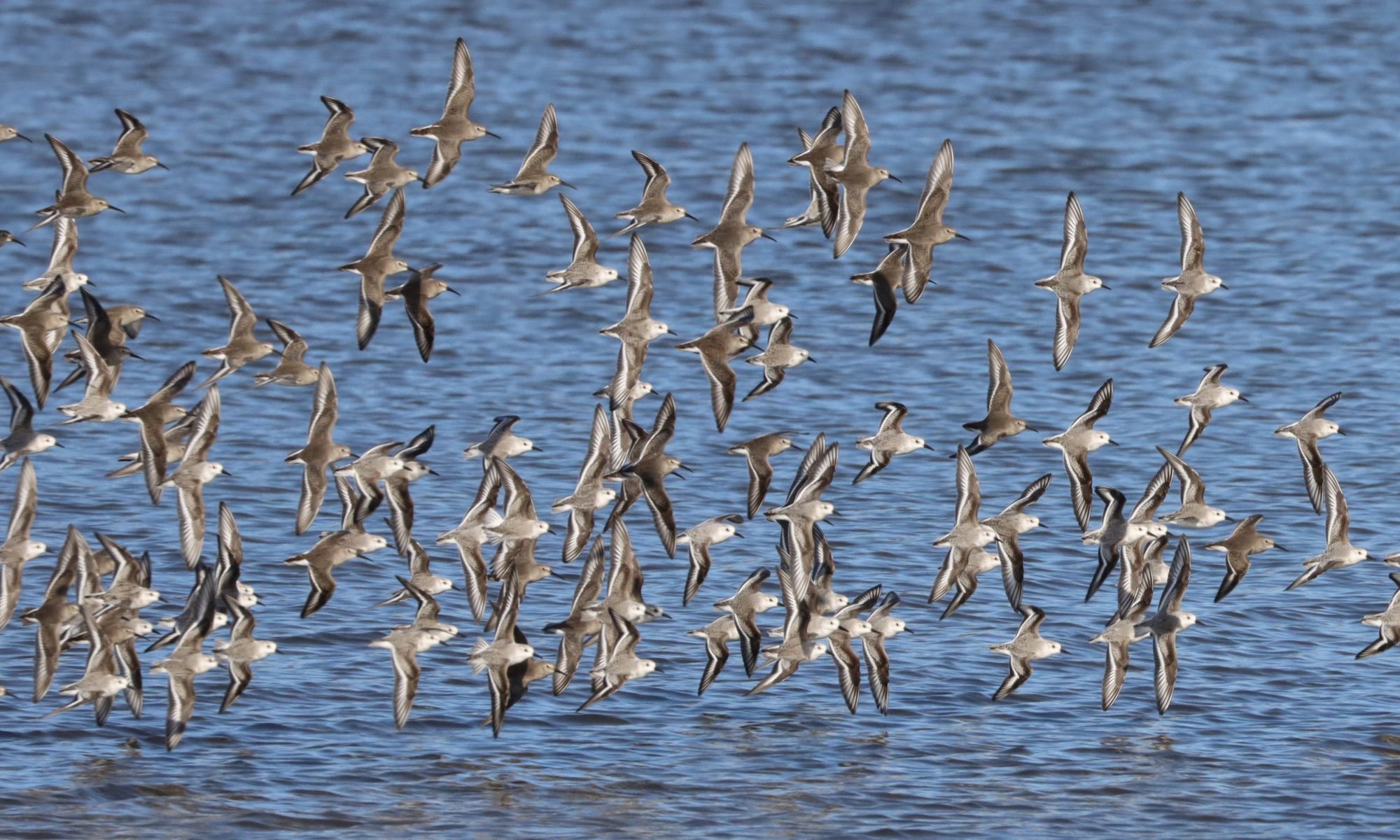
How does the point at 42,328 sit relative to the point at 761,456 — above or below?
above

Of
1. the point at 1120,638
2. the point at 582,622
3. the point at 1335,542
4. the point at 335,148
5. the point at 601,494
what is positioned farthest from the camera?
the point at 335,148

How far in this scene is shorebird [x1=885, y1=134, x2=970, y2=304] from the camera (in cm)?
1509

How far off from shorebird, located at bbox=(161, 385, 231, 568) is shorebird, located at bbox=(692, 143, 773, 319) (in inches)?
136

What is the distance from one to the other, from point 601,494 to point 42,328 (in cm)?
384

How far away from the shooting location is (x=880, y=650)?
15.3 meters

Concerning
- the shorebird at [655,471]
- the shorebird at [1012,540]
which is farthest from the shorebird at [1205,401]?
the shorebird at [655,471]

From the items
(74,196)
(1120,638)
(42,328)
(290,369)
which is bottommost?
(1120,638)

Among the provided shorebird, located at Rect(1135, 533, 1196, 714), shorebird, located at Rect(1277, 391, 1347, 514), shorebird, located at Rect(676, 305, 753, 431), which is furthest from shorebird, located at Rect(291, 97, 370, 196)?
shorebird, located at Rect(1277, 391, 1347, 514)

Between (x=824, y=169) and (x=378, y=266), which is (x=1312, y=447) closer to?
(x=824, y=169)

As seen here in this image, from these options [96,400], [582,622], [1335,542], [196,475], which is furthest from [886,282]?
[96,400]

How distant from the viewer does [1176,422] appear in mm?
21984

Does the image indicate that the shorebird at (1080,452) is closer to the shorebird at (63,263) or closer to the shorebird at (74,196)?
the shorebird at (63,263)

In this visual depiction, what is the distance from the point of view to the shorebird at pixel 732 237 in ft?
50.4

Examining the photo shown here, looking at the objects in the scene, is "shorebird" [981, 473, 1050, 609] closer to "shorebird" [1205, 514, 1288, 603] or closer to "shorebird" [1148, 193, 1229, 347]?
"shorebird" [1205, 514, 1288, 603]
